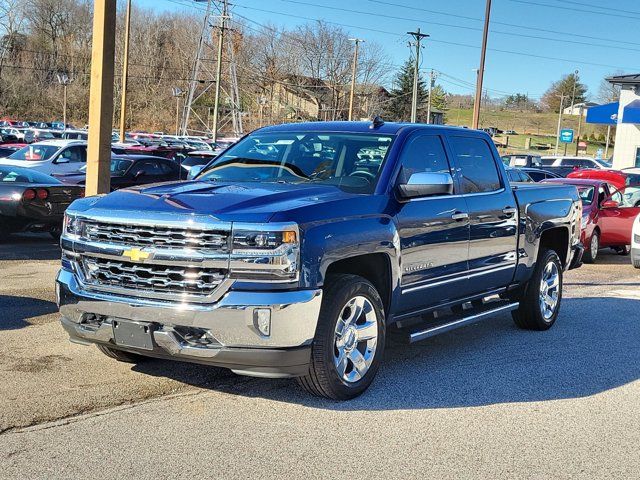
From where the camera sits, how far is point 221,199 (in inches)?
203

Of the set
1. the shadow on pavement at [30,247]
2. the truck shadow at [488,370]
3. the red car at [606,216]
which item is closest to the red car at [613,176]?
the red car at [606,216]

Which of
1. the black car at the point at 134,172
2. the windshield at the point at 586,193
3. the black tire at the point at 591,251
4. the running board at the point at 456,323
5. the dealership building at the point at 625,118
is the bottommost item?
the black tire at the point at 591,251

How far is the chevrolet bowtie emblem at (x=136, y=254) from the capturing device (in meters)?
4.93

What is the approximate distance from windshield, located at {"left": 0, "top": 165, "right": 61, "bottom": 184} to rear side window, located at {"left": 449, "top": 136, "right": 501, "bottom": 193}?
27.3ft

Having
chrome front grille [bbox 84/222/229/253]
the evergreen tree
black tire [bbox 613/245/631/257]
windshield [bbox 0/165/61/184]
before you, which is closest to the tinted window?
chrome front grille [bbox 84/222/229/253]

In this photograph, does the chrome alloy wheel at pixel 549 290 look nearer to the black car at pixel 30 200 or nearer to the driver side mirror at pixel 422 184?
the driver side mirror at pixel 422 184

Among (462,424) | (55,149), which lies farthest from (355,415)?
(55,149)

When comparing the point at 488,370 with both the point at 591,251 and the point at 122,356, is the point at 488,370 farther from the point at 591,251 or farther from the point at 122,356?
the point at 591,251

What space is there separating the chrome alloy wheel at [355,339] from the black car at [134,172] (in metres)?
11.2

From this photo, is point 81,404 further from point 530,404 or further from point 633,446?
point 633,446

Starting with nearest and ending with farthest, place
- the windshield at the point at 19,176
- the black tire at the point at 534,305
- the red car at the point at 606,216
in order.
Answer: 1. the black tire at the point at 534,305
2. the windshield at the point at 19,176
3. the red car at the point at 606,216

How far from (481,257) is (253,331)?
9.43 ft

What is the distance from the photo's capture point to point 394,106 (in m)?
89.4

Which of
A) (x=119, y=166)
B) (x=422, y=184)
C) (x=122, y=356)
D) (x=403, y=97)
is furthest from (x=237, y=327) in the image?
(x=403, y=97)
